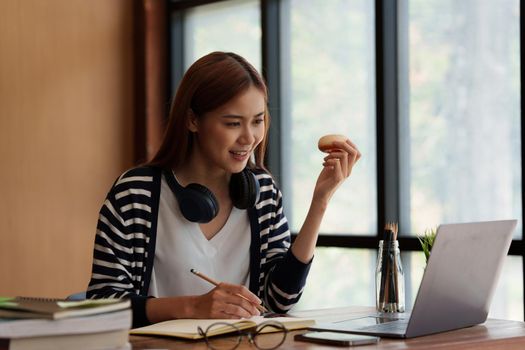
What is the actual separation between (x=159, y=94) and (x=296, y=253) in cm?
288

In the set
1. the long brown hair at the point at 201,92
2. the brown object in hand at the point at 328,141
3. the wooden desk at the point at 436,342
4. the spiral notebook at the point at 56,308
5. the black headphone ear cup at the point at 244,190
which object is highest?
the long brown hair at the point at 201,92

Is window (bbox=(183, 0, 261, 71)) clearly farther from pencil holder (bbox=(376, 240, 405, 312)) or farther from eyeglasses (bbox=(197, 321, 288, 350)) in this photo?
eyeglasses (bbox=(197, 321, 288, 350))

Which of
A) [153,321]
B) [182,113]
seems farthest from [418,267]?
[153,321]

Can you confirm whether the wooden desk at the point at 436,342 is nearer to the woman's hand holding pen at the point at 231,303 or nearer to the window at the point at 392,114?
the woman's hand holding pen at the point at 231,303

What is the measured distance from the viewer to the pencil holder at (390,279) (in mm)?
2066

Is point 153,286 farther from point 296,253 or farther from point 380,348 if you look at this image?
point 380,348

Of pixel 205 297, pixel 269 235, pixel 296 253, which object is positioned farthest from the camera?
pixel 269 235

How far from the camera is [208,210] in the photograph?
2271mm

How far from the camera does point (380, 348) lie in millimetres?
1614

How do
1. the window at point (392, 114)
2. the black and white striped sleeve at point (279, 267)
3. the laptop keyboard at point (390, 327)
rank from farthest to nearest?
the window at point (392, 114) → the black and white striped sleeve at point (279, 267) → the laptop keyboard at point (390, 327)

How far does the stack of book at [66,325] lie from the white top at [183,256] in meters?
0.86

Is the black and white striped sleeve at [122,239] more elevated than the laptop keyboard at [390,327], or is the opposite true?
the black and white striped sleeve at [122,239]

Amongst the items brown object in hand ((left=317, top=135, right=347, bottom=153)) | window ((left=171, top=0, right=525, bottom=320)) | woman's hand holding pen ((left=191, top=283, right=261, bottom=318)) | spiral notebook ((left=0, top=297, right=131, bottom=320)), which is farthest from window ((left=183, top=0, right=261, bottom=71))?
spiral notebook ((left=0, top=297, right=131, bottom=320))

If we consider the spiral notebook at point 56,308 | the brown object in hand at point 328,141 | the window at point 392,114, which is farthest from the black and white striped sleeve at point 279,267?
the window at point 392,114
